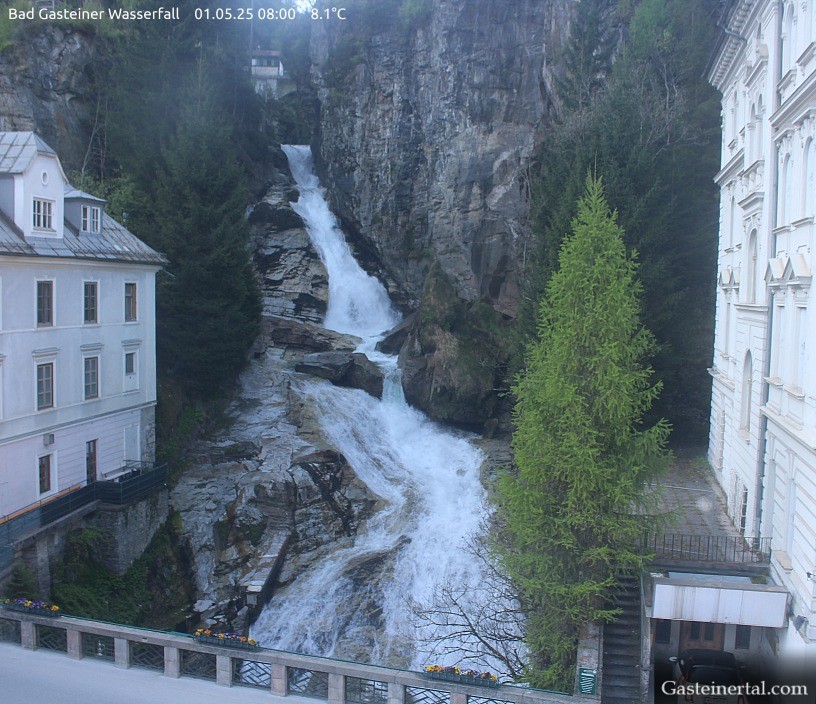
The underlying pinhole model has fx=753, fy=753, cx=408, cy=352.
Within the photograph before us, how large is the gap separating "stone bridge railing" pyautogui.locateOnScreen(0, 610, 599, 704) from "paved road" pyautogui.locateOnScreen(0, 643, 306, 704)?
0.22 metres

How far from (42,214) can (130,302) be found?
4592 millimetres

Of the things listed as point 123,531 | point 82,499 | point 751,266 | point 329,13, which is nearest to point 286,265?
point 329,13

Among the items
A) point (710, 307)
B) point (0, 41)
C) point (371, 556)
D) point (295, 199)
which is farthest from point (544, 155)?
point (0, 41)

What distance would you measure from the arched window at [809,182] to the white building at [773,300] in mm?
22

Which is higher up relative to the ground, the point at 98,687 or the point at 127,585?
the point at 98,687

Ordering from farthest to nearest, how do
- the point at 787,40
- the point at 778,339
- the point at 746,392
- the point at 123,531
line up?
the point at 123,531 < the point at 746,392 < the point at 787,40 < the point at 778,339

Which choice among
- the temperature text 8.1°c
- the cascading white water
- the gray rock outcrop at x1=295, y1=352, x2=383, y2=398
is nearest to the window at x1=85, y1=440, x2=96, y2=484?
the cascading white water

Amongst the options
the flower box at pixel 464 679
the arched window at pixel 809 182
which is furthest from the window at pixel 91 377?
the arched window at pixel 809 182

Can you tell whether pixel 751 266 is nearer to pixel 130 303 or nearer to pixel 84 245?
pixel 130 303

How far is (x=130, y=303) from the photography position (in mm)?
24484

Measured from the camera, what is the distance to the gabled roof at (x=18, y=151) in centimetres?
1993

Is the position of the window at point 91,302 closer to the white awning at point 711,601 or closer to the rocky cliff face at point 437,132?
the rocky cliff face at point 437,132

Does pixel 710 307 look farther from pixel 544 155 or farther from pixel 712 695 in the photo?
pixel 712 695

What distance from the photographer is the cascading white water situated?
1997 centimetres
